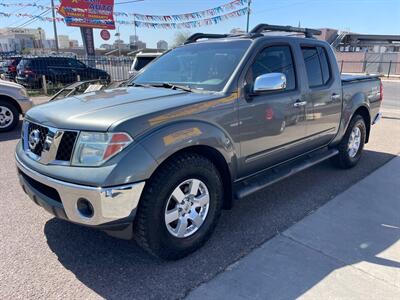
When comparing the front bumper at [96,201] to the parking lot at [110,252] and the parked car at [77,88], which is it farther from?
the parked car at [77,88]

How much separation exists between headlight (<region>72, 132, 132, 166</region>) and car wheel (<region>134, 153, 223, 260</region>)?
14.2 inches

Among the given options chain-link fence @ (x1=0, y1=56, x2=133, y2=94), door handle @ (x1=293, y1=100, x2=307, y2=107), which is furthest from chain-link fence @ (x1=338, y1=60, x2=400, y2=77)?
door handle @ (x1=293, y1=100, x2=307, y2=107)

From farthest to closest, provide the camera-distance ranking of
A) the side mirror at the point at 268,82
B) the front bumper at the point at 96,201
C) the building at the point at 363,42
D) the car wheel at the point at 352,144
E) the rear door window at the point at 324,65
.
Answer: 1. the building at the point at 363,42
2. the car wheel at the point at 352,144
3. the rear door window at the point at 324,65
4. the side mirror at the point at 268,82
5. the front bumper at the point at 96,201

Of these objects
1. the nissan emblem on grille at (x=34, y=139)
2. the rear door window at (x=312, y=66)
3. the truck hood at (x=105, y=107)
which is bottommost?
the nissan emblem on grille at (x=34, y=139)

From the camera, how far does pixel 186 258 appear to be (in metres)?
2.86

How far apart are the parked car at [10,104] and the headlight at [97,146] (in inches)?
234

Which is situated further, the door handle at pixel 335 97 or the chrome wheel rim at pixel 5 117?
the chrome wheel rim at pixel 5 117

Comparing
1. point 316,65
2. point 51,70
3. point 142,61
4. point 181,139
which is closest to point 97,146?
point 181,139

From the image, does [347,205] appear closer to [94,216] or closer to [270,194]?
[270,194]

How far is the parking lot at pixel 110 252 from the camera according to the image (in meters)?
2.48

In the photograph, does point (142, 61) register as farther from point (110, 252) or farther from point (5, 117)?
point (110, 252)

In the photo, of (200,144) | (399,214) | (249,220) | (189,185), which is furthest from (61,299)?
(399,214)

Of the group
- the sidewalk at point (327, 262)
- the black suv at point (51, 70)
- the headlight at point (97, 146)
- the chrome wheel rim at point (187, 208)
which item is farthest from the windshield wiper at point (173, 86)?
the black suv at point (51, 70)

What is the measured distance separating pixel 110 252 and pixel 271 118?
78.1 inches
